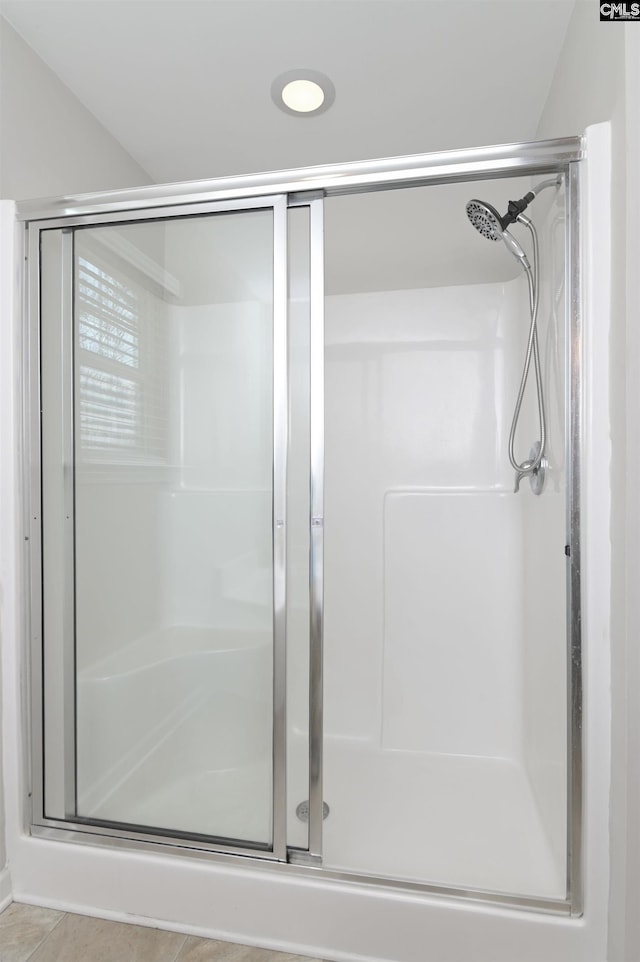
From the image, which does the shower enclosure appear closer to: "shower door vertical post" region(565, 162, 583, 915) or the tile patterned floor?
"shower door vertical post" region(565, 162, 583, 915)

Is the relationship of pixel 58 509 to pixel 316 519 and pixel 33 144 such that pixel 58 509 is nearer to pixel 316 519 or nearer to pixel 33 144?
pixel 316 519

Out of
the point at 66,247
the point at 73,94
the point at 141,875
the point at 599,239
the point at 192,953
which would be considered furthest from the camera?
the point at 73,94

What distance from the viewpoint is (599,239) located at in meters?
1.26

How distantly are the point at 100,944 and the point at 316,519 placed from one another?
1143 millimetres

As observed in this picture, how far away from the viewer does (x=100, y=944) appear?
1392 mm

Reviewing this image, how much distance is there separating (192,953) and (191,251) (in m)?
1.72

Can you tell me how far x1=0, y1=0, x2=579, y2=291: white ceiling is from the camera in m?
1.52

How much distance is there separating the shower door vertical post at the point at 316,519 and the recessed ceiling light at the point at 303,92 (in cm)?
62

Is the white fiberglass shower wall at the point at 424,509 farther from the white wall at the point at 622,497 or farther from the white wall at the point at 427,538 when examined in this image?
the white wall at the point at 622,497

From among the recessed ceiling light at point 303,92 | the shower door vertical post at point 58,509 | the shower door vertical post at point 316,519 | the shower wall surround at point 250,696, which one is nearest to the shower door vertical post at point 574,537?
the shower wall surround at point 250,696

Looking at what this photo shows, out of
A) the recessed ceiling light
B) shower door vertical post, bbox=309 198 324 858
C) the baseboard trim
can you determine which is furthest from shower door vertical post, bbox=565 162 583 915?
the baseboard trim

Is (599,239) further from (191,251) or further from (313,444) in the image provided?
(191,251)

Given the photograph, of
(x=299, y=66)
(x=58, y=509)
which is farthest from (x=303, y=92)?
(x=58, y=509)

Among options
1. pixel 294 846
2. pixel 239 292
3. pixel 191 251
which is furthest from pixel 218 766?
pixel 191 251
